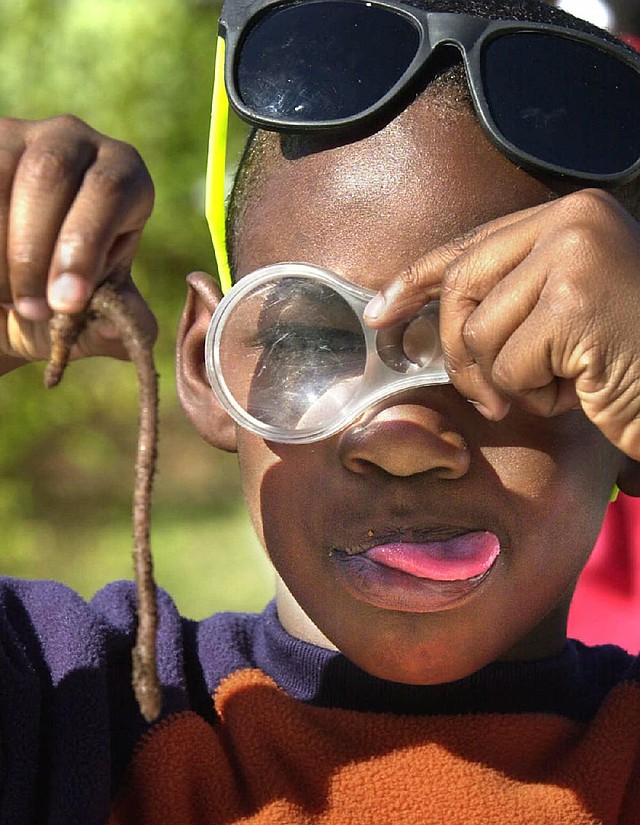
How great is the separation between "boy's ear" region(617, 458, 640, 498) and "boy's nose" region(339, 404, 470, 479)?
363 millimetres

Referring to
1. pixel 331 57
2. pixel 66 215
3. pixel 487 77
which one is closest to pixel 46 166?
pixel 66 215

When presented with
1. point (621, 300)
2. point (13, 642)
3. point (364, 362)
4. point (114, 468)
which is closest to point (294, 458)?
point (364, 362)

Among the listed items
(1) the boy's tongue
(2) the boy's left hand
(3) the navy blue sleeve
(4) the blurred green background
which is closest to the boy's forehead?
(2) the boy's left hand

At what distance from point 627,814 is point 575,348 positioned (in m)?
0.75

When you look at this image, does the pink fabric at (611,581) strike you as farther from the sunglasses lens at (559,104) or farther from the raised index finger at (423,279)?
the raised index finger at (423,279)

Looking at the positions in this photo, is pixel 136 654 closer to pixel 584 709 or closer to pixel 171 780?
pixel 171 780

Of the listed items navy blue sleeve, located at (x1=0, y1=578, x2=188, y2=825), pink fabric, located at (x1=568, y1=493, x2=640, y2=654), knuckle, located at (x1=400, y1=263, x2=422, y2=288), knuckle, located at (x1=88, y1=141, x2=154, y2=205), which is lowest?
pink fabric, located at (x1=568, y1=493, x2=640, y2=654)

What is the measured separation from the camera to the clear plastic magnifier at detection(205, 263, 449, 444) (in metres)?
1.49

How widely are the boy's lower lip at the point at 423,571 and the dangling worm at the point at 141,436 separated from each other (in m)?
0.43

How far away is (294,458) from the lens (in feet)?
5.34

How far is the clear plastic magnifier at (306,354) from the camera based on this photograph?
1.49 meters

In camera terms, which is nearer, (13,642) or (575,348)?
(575,348)

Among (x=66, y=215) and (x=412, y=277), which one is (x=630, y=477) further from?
(x=66, y=215)

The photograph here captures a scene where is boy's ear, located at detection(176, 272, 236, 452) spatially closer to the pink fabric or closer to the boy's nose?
the boy's nose
